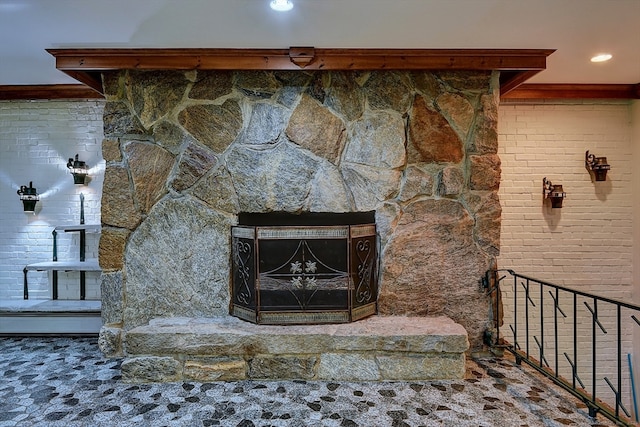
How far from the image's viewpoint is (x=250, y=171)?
8.79ft

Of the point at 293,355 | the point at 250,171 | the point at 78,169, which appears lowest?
the point at 293,355

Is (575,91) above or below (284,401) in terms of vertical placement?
above

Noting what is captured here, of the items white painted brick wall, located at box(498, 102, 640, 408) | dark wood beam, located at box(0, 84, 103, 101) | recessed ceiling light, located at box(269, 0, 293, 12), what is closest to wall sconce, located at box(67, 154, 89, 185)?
dark wood beam, located at box(0, 84, 103, 101)

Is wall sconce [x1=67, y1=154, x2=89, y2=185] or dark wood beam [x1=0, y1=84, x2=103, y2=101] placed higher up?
dark wood beam [x1=0, y1=84, x2=103, y2=101]

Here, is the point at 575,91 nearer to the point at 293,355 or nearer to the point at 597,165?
the point at 597,165

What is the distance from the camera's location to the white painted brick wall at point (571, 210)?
345 cm

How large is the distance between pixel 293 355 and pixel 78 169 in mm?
2616

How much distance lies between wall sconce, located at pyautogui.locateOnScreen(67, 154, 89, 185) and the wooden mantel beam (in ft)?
3.39

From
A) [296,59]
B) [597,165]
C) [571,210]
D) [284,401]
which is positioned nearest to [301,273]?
[284,401]

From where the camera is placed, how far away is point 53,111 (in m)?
3.51

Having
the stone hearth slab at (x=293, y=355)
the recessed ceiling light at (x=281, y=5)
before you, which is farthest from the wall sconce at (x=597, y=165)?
the recessed ceiling light at (x=281, y=5)

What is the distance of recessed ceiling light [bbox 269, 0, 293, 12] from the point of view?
199 cm

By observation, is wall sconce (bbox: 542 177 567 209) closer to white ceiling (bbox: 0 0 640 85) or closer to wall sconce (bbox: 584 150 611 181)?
wall sconce (bbox: 584 150 611 181)

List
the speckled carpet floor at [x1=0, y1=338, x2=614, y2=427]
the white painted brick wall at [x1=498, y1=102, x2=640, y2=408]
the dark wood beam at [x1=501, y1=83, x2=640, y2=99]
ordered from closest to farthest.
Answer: the speckled carpet floor at [x1=0, y1=338, x2=614, y2=427] → the dark wood beam at [x1=501, y1=83, x2=640, y2=99] → the white painted brick wall at [x1=498, y1=102, x2=640, y2=408]
